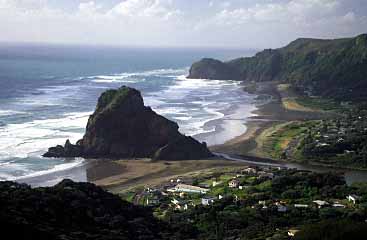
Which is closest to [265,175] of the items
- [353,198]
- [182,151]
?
[353,198]

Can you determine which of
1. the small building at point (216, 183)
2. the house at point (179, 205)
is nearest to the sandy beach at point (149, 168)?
the small building at point (216, 183)

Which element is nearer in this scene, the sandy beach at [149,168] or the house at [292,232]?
the house at [292,232]

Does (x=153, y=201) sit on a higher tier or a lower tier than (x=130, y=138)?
lower

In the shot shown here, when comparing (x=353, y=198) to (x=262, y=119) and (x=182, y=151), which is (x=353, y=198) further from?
(x=262, y=119)

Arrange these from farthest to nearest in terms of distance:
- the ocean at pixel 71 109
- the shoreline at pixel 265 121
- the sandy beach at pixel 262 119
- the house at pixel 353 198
→ 1. the sandy beach at pixel 262 119
2. the shoreline at pixel 265 121
3. the ocean at pixel 71 109
4. the house at pixel 353 198

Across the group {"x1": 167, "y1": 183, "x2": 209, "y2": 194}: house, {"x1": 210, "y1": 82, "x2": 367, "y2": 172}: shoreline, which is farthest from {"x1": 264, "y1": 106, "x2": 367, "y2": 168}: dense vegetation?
{"x1": 167, "y1": 183, "x2": 209, "y2": 194}: house

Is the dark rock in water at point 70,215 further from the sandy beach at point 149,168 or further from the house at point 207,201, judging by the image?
the sandy beach at point 149,168

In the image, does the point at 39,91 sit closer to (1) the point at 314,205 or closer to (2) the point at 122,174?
(2) the point at 122,174
